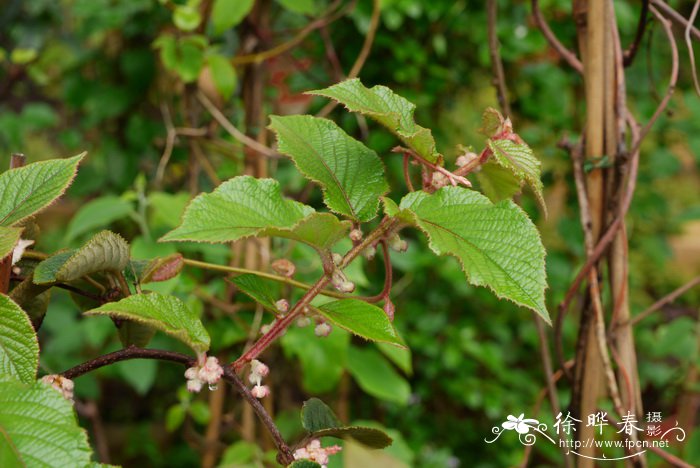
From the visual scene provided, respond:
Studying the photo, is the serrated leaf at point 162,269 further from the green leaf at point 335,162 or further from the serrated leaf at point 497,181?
the serrated leaf at point 497,181

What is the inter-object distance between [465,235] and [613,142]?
42 centimetres

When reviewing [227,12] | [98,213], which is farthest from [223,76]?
[98,213]

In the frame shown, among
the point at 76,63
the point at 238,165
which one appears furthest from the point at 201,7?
the point at 76,63

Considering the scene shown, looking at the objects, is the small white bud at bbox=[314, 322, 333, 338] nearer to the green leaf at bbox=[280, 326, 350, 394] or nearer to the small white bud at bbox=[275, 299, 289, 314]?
the small white bud at bbox=[275, 299, 289, 314]

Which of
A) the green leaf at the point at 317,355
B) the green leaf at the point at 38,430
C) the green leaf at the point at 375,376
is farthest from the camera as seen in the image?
the green leaf at the point at 375,376

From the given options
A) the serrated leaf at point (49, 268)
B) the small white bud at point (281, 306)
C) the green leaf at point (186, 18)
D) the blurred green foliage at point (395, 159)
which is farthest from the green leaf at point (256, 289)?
the green leaf at point (186, 18)

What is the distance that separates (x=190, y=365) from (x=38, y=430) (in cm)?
10

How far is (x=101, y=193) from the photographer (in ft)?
5.97

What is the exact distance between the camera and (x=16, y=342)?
405 millimetres

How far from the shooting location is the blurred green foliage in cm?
149

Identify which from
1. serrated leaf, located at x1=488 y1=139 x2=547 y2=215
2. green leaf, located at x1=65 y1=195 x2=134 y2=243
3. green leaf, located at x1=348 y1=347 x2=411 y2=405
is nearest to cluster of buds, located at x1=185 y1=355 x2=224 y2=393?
serrated leaf, located at x1=488 y1=139 x2=547 y2=215

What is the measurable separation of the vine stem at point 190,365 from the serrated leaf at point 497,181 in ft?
0.74

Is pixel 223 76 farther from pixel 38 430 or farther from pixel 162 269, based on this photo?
pixel 38 430

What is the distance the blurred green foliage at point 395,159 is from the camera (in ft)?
4.90
